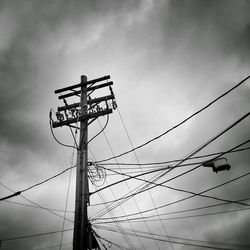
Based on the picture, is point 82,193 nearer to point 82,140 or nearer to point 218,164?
point 82,140

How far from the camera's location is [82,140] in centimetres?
741

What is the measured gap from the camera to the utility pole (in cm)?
583

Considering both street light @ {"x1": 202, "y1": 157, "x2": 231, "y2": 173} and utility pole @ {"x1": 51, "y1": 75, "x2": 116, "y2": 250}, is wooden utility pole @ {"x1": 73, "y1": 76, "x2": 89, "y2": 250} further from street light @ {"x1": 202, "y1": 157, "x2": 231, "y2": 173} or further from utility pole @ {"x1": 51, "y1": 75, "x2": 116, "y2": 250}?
street light @ {"x1": 202, "y1": 157, "x2": 231, "y2": 173}

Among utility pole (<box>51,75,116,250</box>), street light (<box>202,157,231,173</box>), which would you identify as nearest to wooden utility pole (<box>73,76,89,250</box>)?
utility pole (<box>51,75,116,250</box>)

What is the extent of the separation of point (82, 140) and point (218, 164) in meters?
4.70

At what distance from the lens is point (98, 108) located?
803cm

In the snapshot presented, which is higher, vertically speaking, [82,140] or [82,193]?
[82,140]

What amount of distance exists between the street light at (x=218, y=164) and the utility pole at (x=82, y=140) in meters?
3.91

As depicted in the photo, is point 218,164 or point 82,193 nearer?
point 218,164

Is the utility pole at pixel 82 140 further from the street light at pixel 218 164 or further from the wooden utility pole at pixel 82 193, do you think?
the street light at pixel 218 164

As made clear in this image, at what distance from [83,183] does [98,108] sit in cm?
306

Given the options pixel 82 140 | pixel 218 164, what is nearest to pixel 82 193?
pixel 82 140

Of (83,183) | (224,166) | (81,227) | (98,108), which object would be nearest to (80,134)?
(98,108)

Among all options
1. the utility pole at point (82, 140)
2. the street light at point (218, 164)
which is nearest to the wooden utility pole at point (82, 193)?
the utility pole at point (82, 140)
